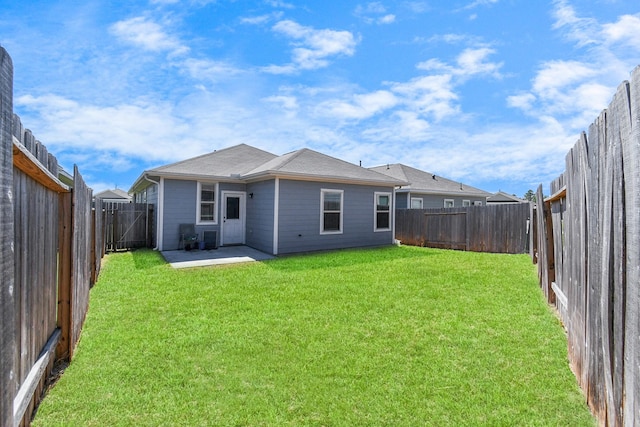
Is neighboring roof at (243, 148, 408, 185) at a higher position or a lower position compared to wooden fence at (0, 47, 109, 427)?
higher

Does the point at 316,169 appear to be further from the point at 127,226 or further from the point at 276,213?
the point at 127,226

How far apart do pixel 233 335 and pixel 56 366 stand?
1679 mm

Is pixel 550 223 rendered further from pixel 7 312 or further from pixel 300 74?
pixel 300 74

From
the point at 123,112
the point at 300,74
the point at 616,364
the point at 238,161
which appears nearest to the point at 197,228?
the point at 238,161

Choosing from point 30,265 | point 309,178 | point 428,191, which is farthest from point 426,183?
point 30,265

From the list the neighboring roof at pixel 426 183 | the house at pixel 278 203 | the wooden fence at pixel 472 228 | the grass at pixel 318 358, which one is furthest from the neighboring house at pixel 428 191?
the grass at pixel 318 358

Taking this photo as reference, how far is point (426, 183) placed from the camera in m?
19.1

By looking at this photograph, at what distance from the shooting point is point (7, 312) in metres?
1.53

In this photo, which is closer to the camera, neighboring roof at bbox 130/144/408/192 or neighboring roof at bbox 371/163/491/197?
neighboring roof at bbox 130/144/408/192

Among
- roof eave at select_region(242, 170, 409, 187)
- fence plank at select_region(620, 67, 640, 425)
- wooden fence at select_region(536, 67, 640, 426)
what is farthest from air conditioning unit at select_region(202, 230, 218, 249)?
fence plank at select_region(620, 67, 640, 425)

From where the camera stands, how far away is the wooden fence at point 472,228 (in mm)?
11469

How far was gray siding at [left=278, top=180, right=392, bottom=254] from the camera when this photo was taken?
1040 cm

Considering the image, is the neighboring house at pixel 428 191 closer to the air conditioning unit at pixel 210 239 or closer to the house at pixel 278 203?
the house at pixel 278 203

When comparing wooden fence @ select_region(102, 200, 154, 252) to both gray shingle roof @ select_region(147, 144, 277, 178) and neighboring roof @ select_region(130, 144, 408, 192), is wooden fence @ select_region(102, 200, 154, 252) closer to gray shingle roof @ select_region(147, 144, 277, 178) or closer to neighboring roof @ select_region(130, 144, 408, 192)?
neighboring roof @ select_region(130, 144, 408, 192)
